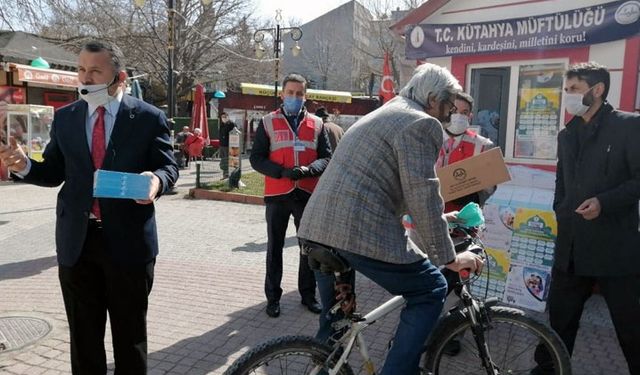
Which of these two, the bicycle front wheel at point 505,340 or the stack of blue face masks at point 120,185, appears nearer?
the stack of blue face masks at point 120,185

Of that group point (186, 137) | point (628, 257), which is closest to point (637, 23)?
point (628, 257)

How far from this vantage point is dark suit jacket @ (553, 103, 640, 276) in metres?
3.14

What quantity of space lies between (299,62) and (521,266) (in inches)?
2076

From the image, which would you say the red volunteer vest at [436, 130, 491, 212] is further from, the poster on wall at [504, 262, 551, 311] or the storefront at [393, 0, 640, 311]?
→ the poster on wall at [504, 262, 551, 311]

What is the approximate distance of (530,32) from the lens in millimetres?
5746

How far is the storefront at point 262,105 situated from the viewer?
22.9 metres

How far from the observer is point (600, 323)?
4.79 m

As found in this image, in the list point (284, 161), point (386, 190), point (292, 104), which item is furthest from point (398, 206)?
point (292, 104)

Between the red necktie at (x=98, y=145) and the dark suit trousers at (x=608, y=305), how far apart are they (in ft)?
8.29

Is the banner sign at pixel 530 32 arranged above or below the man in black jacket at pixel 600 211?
above

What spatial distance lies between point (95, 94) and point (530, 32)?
4744 millimetres

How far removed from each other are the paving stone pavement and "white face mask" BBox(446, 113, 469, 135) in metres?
1.71

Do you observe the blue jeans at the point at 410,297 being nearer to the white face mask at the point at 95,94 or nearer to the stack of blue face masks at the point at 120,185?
the stack of blue face masks at the point at 120,185

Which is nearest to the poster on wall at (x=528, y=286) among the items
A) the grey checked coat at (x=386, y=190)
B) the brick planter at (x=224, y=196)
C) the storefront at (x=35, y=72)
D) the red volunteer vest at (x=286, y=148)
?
the red volunteer vest at (x=286, y=148)
